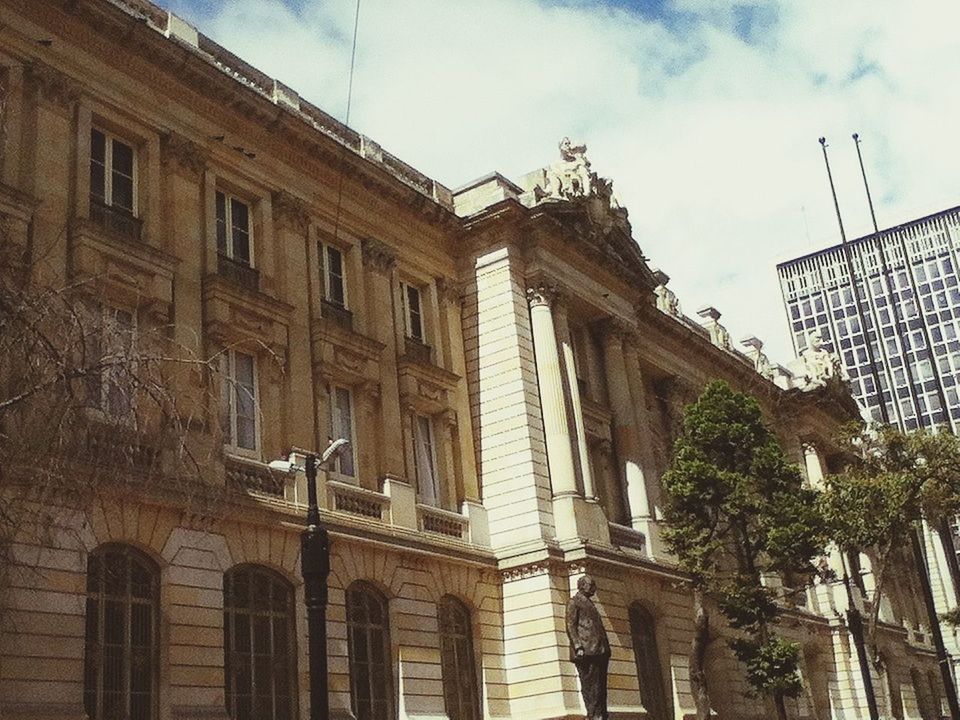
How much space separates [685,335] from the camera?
125 feet

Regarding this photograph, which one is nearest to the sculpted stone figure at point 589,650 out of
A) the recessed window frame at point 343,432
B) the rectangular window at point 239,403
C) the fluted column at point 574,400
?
the recessed window frame at point 343,432

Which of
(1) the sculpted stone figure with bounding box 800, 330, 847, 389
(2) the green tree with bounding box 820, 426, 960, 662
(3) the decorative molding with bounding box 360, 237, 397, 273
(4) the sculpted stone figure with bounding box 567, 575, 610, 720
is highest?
(1) the sculpted stone figure with bounding box 800, 330, 847, 389

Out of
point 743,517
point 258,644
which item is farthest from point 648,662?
point 258,644

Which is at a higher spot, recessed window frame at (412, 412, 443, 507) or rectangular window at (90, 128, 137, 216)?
rectangular window at (90, 128, 137, 216)

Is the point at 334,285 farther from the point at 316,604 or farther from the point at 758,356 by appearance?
the point at 758,356

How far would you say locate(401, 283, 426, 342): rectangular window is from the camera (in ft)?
89.1

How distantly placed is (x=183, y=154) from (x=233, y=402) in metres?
5.17

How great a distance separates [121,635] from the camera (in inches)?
676

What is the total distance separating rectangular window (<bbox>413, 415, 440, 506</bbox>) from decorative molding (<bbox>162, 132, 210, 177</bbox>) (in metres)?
7.82

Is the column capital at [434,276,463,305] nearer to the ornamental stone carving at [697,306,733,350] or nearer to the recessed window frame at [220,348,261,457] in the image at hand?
the recessed window frame at [220,348,261,457]

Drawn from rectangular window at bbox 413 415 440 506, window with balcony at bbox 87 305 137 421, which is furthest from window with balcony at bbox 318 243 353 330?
window with balcony at bbox 87 305 137 421

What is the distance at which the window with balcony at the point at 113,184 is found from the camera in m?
19.9

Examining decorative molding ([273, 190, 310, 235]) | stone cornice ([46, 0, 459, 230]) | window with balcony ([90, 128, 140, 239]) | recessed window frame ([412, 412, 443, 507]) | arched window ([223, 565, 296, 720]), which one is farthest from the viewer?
recessed window frame ([412, 412, 443, 507])

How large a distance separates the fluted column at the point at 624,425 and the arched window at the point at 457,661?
24.1 feet
